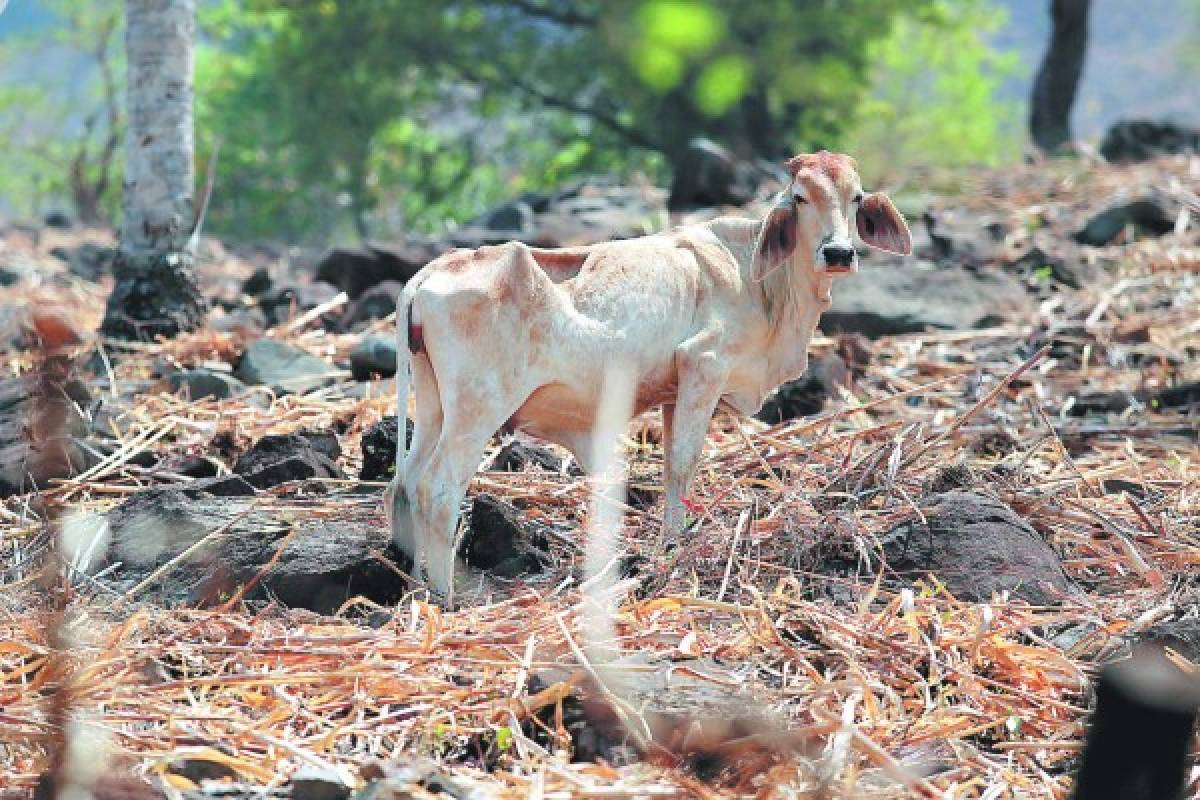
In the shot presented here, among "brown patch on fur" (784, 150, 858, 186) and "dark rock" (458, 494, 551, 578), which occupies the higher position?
"brown patch on fur" (784, 150, 858, 186)

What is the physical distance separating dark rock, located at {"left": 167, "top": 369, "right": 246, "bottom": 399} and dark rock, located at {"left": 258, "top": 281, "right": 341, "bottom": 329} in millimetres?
2193

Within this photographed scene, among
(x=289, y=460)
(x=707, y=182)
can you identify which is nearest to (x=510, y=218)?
(x=707, y=182)

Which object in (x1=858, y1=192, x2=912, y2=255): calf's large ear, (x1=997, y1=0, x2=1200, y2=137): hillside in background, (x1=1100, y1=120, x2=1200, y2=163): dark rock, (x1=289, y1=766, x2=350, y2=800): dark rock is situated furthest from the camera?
(x1=997, y1=0, x2=1200, y2=137): hillside in background

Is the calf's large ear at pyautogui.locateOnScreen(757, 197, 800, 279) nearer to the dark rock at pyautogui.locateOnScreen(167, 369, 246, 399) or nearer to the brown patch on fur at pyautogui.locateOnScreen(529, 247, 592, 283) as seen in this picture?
the brown patch on fur at pyautogui.locateOnScreen(529, 247, 592, 283)

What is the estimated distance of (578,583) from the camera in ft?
19.4

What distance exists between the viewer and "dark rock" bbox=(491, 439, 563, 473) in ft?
24.1

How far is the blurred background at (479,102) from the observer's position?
914 inches

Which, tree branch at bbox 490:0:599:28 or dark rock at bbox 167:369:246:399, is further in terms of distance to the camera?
tree branch at bbox 490:0:599:28

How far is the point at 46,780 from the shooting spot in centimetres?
373

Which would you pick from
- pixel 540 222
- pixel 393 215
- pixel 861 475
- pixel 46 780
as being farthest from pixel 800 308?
pixel 393 215

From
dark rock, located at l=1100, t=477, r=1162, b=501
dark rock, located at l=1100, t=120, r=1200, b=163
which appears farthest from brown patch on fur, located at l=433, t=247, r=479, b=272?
dark rock, located at l=1100, t=120, r=1200, b=163

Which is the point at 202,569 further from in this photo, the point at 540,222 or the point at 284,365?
the point at 540,222

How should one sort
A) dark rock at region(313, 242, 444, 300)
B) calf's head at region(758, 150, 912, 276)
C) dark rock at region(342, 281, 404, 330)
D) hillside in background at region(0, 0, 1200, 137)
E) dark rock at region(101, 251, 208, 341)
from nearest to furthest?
calf's head at region(758, 150, 912, 276) → dark rock at region(101, 251, 208, 341) → dark rock at region(342, 281, 404, 330) → dark rock at region(313, 242, 444, 300) → hillside in background at region(0, 0, 1200, 137)

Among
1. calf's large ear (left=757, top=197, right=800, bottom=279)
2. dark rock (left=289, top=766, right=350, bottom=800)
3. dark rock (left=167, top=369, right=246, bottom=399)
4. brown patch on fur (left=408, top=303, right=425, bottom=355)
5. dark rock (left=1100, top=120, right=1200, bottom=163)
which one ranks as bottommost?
dark rock (left=167, top=369, right=246, bottom=399)
